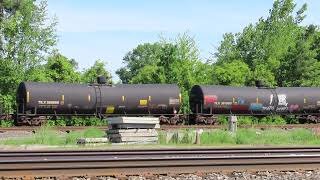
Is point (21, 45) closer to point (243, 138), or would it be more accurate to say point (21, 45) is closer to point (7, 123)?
point (7, 123)

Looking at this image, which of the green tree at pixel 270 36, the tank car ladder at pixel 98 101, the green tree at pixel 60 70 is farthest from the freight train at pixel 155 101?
the green tree at pixel 270 36

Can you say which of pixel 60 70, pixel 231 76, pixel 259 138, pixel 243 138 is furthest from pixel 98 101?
pixel 231 76

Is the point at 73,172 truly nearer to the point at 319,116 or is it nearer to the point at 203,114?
the point at 203,114

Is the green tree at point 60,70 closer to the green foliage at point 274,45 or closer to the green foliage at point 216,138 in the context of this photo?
the green foliage at point 274,45

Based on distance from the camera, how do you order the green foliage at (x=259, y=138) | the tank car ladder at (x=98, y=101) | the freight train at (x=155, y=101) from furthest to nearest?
the tank car ladder at (x=98, y=101)
the freight train at (x=155, y=101)
the green foliage at (x=259, y=138)

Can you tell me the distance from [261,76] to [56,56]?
2172 cm

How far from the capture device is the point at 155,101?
34812 millimetres

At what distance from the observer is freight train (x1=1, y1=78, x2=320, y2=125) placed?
3231cm

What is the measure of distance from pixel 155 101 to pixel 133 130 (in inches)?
497

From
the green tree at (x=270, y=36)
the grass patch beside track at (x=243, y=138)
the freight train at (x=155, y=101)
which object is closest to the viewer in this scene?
the grass patch beside track at (x=243, y=138)

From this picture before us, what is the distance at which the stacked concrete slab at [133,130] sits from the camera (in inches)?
864

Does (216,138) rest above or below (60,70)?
below

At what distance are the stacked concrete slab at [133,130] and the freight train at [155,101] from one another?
35.3ft

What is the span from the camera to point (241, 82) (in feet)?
182
